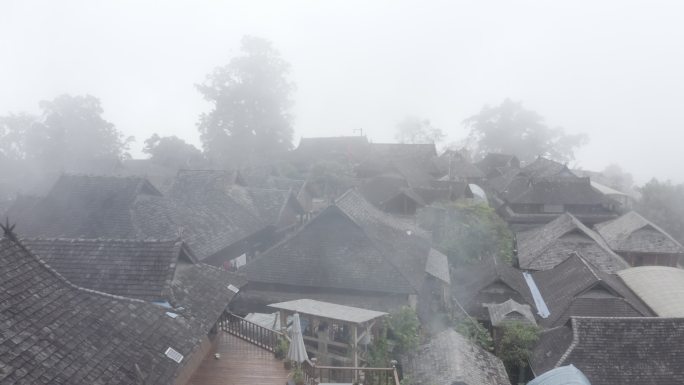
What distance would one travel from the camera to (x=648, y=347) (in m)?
16.3

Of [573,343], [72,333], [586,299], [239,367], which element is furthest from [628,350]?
[72,333]

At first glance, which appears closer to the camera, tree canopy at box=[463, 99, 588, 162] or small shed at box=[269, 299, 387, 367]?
small shed at box=[269, 299, 387, 367]

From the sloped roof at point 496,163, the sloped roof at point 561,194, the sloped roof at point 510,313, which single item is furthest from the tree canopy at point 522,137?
the sloped roof at point 510,313

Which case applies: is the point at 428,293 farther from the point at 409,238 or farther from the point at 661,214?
the point at 661,214

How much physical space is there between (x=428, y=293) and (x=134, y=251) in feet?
38.8

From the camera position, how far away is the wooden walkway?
39.3 feet

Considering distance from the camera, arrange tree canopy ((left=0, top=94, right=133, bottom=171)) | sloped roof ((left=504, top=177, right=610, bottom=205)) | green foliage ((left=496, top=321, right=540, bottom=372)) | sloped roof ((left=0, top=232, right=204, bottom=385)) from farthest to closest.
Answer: tree canopy ((left=0, top=94, right=133, bottom=171)) < sloped roof ((left=504, top=177, right=610, bottom=205)) < green foliage ((left=496, top=321, right=540, bottom=372)) < sloped roof ((left=0, top=232, right=204, bottom=385))

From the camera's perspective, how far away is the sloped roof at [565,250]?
88.5 ft

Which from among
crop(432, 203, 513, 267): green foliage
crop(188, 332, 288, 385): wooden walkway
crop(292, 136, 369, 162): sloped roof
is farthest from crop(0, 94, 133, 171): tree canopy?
crop(188, 332, 288, 385): wooden walkway

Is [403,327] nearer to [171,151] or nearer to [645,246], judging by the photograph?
[645,246]

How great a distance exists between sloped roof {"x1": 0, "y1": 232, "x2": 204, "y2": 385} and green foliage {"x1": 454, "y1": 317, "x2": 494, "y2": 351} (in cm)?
1091

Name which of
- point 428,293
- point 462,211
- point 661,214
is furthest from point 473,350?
point 661,214

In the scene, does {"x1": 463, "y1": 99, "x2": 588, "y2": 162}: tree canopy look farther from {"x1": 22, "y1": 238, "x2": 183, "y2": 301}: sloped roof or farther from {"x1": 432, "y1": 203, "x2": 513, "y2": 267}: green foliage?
{"x1": 22, "y1": 238, "x2": 183, "y2": 301}: sloped roof

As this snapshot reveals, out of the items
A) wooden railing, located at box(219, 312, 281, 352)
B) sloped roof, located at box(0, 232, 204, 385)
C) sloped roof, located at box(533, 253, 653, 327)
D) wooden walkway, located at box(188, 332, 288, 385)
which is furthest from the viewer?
sloped roof, located at box(533, 253, 653, 327)
